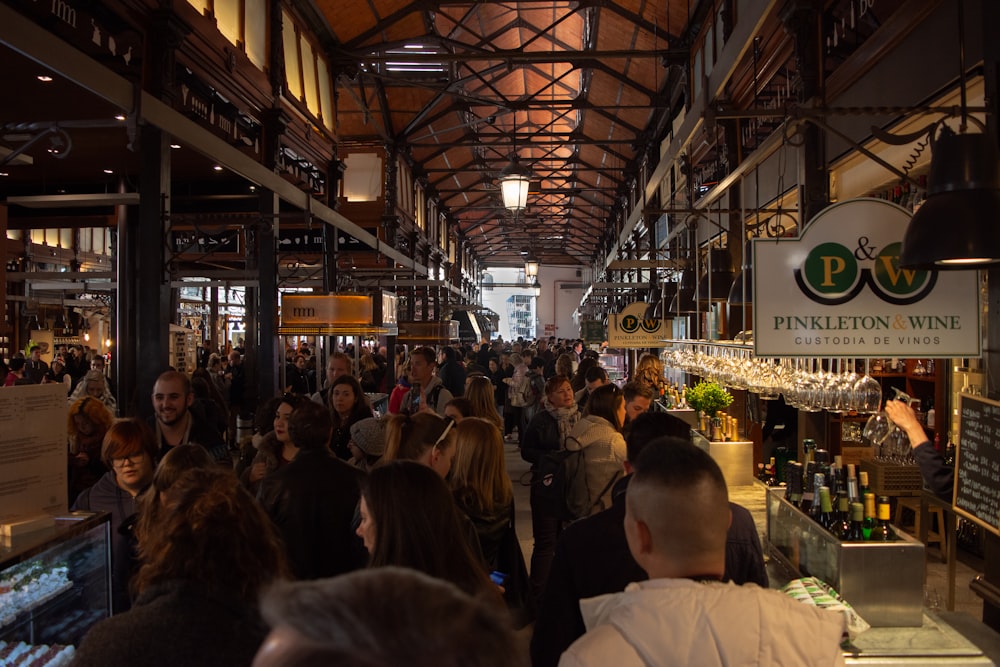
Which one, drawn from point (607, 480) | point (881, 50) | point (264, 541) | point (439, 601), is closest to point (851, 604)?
point (607, 480)

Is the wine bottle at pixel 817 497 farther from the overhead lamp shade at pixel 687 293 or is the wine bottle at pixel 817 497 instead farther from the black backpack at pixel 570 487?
the overhead lamp shade at pixel 687 293

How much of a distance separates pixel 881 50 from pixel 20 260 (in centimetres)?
1707

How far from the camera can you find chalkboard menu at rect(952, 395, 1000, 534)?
375 cm

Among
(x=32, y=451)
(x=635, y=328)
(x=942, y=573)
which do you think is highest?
(x=635, y=328)

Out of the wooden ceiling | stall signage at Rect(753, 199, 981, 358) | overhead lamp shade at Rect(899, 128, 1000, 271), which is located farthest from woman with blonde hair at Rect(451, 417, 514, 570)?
the wooden ceiling

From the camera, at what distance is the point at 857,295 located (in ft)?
13.3

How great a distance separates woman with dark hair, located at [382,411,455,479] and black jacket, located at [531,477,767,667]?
134 centimetres

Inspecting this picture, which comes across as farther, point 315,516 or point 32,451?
point 315,516

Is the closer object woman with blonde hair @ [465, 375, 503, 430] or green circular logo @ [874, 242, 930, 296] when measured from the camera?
green circular logo @ [874, 242, 930, 296]

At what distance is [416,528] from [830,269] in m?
2.68

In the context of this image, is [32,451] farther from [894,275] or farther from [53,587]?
[894,275]

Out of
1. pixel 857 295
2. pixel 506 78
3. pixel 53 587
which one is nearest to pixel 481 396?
pixel 857 295

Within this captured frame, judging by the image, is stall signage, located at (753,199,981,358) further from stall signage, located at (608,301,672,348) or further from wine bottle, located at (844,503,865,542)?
stall signage, located at (608,301,672,348)

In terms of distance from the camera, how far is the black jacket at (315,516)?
141 inches
